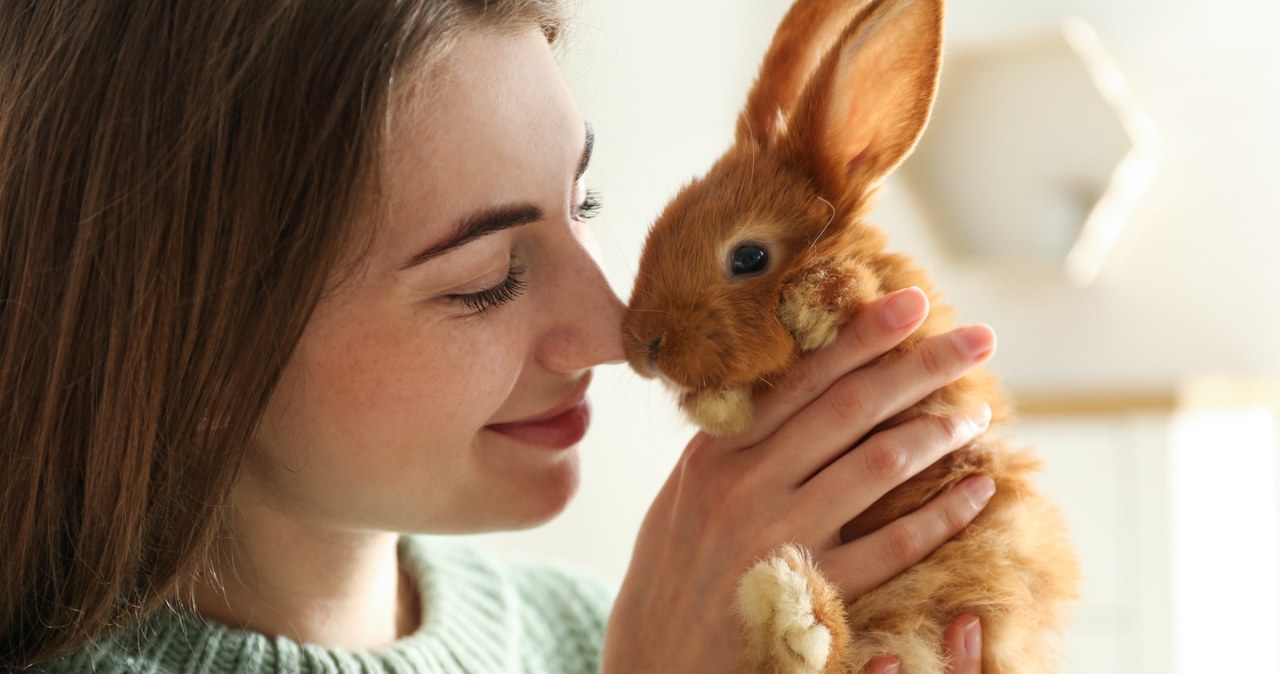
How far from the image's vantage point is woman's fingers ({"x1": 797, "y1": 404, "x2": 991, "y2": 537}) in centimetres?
96

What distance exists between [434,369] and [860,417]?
370mm

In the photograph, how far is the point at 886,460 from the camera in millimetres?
962

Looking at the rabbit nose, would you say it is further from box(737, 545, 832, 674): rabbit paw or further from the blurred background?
the blurred background

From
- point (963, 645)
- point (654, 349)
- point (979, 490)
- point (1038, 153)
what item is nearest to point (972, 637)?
point (963, 645)

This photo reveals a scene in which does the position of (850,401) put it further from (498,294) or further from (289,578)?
(289,578)

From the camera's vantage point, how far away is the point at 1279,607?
191 cm

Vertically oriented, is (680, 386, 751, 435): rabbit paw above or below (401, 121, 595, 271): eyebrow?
below

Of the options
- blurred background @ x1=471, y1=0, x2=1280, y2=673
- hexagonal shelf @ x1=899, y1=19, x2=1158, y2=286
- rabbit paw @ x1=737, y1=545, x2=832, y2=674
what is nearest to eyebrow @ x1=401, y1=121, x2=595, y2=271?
rabbit paw @ x1=737, y1=545, x2=832, y2=674

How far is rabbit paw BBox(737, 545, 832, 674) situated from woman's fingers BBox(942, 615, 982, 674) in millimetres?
118

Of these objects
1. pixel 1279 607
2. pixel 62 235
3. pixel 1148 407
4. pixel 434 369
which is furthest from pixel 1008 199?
pixel 62 235

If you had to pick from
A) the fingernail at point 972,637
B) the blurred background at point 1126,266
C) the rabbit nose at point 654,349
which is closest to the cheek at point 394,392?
the rabbit nose at point 654,349

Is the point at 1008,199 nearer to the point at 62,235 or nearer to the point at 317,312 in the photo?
the point at 317,312

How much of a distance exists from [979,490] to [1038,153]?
1333 mm

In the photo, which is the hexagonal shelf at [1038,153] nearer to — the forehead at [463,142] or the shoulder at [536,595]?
the shoulder at [536,595]
